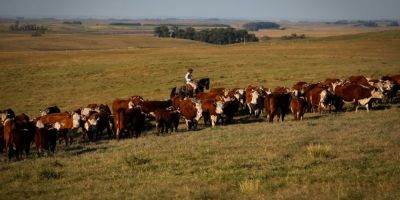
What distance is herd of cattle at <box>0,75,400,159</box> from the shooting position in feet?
51.3

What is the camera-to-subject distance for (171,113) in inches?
741

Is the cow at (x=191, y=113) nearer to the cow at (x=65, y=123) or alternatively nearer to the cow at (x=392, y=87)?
the cow at (x=65, y=123)

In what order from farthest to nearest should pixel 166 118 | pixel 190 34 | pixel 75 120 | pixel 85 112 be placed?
1. pixel 190 34
2. pixel 85 112
3. pixel 166 118
4. pixel 75 120

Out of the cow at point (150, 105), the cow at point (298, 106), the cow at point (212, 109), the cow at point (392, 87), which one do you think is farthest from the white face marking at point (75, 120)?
the cow at point (392, 87)

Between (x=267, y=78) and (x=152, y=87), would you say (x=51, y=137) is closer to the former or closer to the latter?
(x=152, y=87)

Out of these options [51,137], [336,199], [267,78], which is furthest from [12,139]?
[267,78]

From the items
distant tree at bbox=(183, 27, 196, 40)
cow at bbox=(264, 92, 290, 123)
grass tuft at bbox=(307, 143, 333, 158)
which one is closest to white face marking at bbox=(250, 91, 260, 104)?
cow at bbox=(264, 92, 290, 123)

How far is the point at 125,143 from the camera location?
16.2 meters

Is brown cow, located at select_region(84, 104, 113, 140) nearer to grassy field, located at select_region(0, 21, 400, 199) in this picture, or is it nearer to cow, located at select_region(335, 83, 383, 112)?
grassy field, located at select_region(0, 21, 400, 199)

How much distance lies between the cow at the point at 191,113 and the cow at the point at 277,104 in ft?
9.20

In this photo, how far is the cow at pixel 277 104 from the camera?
63.7 feet

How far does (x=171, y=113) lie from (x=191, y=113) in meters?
1.11

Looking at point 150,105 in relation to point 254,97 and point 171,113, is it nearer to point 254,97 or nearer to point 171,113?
point 171,113

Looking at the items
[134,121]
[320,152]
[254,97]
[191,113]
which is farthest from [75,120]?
[320,152]
